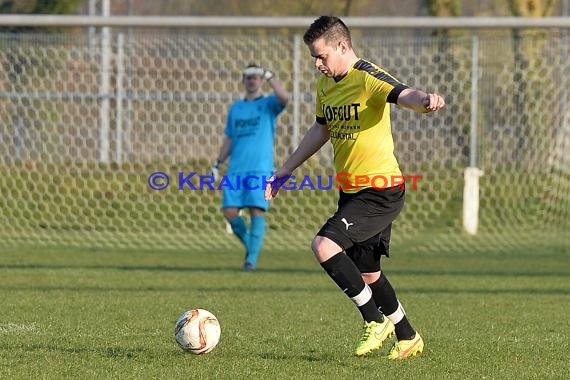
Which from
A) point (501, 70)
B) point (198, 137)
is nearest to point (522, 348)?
point (198, 137)

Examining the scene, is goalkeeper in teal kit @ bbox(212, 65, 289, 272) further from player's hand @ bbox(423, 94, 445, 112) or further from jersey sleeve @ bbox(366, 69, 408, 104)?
player's hand @ bbox(423, 94, 445, 112)

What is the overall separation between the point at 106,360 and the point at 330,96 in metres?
1.83

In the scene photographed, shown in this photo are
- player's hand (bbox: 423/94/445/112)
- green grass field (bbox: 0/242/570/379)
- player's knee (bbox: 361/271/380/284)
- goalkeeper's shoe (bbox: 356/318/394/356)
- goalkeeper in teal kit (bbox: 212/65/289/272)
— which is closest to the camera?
player's hand (bbox: 423/94/445/112)

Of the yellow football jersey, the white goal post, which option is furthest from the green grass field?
the white goal post

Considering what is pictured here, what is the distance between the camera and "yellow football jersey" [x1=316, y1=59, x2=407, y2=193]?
5758mm

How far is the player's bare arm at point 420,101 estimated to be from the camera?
509cm

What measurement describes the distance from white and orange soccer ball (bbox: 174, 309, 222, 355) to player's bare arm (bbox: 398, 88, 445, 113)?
1.51 meters

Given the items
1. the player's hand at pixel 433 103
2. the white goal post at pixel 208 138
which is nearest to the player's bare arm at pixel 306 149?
the player's hand at pixel 433 103

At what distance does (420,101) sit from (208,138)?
10236mm

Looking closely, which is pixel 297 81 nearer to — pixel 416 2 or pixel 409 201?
pixel 409 201

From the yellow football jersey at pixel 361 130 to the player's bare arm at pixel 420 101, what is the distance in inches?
12.2

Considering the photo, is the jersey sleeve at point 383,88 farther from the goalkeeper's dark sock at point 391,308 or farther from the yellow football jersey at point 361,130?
the goalkeeper's dark sock at point 391,308

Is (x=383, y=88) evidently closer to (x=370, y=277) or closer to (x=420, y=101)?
(x=420, y=101)

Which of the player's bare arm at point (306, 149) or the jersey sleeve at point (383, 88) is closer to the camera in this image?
the jersey sleeve at point (383, 88)
